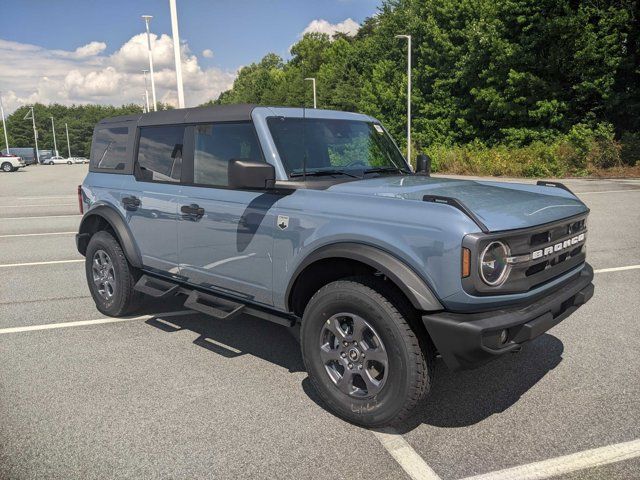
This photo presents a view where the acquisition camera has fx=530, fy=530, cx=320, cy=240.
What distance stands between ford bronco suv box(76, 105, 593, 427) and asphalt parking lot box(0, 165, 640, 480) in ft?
1.22

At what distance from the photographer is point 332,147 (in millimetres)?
4176

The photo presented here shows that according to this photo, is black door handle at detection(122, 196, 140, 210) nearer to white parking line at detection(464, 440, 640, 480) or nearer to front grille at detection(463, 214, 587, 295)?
front grille at detection(463, 214, 587, 295)

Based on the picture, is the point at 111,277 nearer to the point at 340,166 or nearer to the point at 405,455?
the point at 340,166

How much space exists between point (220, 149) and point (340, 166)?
3.15 feet

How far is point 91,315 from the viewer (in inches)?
217

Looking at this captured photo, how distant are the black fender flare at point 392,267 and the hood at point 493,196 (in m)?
0.39

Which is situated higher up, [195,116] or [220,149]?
[195,116]

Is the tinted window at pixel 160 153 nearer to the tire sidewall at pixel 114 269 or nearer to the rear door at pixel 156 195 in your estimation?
the rear door at pixel 156 195

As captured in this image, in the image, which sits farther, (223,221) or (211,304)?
(211,304)

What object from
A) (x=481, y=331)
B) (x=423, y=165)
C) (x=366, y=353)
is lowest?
(x=366, y=353)

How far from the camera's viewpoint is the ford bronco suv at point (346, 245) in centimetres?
286

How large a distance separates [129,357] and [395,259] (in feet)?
8.42

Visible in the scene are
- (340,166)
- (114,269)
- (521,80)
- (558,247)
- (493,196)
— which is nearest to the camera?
(558,247)

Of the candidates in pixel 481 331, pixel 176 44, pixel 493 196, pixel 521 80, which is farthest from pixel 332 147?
pixel 521 80
